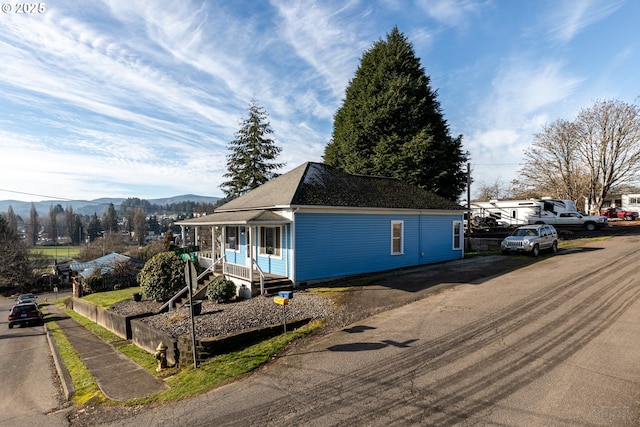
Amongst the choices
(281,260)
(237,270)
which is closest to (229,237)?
(237,270)

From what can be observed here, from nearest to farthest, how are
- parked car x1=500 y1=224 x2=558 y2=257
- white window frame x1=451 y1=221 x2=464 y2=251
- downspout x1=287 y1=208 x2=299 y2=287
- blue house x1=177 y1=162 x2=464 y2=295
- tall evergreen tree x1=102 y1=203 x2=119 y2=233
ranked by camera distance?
downspout x1=287 y1=208 x2=299 y2=287, blue house x1=177 y1=162 x2=464 y2=295, parked car x1=500 y1=224 x2=558 y2=257, white window frame x1=451 y1=221 x2=464 y2=251, tall evergreen tree x1=102 y1=203 x2=119 y2=233

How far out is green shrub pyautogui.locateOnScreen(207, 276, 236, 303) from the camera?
1458cm

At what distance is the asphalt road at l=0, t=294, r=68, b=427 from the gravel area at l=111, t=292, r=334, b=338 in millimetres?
3249

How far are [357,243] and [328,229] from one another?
194 centimetres

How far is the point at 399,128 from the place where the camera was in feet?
102

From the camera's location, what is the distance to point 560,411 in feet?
17.7

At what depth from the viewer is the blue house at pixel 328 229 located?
15422 mm

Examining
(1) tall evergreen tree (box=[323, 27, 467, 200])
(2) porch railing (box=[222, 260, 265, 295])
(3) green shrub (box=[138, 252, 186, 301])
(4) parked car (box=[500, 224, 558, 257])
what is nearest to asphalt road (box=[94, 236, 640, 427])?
(2) porch railing (box=[222, 260, 265, 295])

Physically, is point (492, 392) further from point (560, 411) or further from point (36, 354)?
point (36, 354)

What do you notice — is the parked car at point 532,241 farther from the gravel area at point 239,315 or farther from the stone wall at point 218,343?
the stone wall at point 218,343

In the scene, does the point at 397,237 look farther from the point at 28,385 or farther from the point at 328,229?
the point at 28,385

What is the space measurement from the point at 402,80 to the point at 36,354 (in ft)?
102

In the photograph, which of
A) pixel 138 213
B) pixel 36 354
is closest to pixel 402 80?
pixel 36 354

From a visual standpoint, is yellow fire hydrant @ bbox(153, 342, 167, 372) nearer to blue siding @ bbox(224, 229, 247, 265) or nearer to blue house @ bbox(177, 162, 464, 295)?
blue house @ bbox(177, 162, 464, 295)
